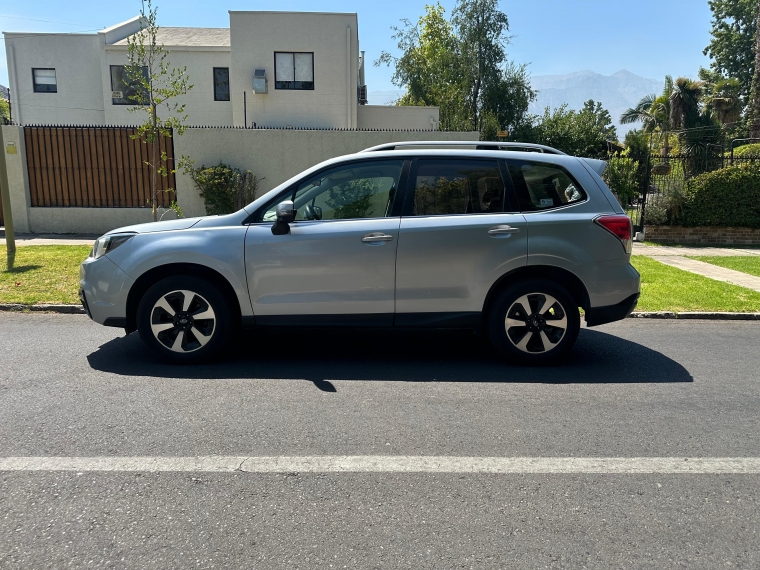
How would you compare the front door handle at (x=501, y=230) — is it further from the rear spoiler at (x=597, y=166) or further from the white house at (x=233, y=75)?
the white house at (x=233, y=75)

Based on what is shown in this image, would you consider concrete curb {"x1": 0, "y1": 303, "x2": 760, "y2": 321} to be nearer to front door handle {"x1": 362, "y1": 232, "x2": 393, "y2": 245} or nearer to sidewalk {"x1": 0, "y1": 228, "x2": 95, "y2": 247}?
front door handle {"x1": 362, "y1": 232, "x2": 393, "y2": 245}

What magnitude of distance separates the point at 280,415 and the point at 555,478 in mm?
1901

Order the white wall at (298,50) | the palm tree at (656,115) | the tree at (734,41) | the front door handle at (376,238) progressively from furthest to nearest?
1. the tree at (734,41)
2. the palm tree at (656,115)
3. the white wall at (298,50)
4. the front door handle at (376,238)

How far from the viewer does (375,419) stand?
14.2 ft

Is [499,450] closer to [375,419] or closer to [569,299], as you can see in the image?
[375,419]

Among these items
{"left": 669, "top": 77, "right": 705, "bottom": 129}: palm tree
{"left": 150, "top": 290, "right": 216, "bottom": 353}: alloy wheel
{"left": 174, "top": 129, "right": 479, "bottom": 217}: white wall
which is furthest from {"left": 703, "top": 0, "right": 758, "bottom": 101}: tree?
{"left": 150, "top": 290, "right": 216, "bottom": 353}: alloy wheel

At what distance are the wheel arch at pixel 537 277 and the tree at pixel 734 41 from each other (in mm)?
53111

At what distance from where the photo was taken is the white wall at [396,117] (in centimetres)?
2486

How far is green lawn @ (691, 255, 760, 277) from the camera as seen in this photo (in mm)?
11125

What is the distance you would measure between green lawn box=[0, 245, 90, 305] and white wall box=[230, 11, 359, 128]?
1329 cm

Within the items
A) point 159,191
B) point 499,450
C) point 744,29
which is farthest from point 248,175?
point 744,29

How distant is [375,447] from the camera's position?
153 inches

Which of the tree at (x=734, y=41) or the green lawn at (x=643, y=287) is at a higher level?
the tree at (x=734, y=41)

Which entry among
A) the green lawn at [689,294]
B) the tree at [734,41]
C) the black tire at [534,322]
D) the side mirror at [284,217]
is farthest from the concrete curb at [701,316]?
the tree at [734,41]
